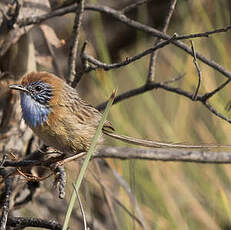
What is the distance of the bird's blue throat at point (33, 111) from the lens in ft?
8.80

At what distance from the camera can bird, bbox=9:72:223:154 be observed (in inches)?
104

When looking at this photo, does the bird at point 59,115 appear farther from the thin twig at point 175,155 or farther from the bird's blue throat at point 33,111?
the thin twig at point 175,155

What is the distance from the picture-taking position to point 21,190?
3.26 meters

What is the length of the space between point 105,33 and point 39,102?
209cm

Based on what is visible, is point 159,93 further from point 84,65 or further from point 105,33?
point 84,65

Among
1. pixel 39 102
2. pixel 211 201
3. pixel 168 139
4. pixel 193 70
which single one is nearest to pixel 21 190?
pixel 39 102

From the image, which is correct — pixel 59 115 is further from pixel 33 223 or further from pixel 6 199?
pixel 33 223

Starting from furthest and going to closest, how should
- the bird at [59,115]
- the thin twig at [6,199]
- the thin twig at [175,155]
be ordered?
the thin twig at [175,155] → the bird at [59,115] → the thin twig at [6,199]

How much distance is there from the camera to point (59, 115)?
2727 mm

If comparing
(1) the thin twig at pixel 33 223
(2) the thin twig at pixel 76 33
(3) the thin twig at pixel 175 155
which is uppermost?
(2) the thin twig at pixel 76 33

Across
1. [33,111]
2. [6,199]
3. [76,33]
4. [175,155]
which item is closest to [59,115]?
[33,111]

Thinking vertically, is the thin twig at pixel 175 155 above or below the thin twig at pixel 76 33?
below

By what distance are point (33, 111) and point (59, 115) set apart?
0.46 feet

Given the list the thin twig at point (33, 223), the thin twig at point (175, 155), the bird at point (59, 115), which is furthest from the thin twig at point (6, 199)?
the thin twig at point (175, 155)
